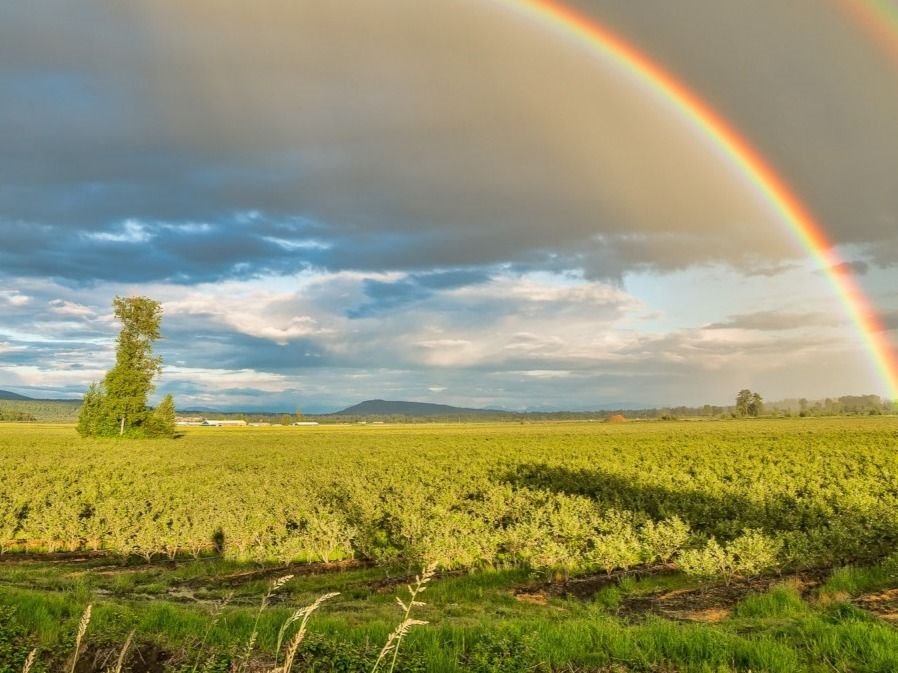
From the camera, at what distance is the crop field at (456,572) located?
785 cm

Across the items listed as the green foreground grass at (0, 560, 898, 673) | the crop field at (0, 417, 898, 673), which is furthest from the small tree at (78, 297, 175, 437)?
the green foreground grass at (0, 560, 898, 673)

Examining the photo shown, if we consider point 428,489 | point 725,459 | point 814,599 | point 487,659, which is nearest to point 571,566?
point 814,599

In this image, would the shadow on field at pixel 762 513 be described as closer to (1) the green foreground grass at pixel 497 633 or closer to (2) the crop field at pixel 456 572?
(2) the crop field at pixel 456 572

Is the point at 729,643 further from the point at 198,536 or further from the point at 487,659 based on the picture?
the point at 198,536

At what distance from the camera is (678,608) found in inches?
502

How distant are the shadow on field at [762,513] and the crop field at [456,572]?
0.38 ft

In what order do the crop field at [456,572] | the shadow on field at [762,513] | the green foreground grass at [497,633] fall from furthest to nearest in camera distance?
the shadow on field at [762,513] → the crop field at [456,572] → the green foreground grass at [497,633]

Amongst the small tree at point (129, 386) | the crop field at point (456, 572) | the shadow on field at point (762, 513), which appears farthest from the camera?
the small tree at point (129, 386)

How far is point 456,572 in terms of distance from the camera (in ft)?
55.2

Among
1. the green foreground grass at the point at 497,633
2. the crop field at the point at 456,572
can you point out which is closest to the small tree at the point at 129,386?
the crop field at the point at 456,572

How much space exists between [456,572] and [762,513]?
11925 millimetres

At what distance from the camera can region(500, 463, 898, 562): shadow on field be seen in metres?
16.3

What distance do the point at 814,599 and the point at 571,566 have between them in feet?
17.9

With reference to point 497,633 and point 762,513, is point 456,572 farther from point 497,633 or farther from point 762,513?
point 762,513
